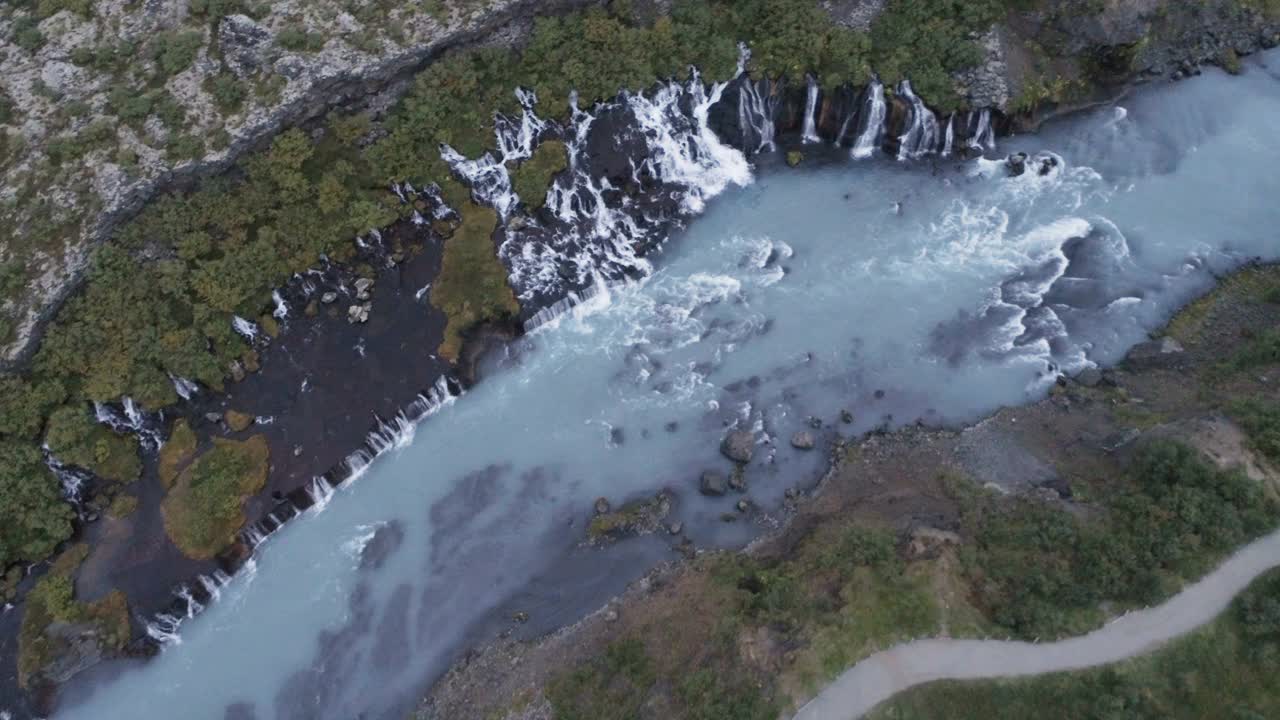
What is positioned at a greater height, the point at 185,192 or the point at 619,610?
the point at 185,192

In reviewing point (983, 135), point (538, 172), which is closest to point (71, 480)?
point (538, 172)

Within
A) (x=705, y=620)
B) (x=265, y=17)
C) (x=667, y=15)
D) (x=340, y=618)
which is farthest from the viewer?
(x=667, y=15)

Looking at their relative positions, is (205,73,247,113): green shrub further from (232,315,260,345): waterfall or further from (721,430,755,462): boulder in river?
(721,430,755,462): boulder in river

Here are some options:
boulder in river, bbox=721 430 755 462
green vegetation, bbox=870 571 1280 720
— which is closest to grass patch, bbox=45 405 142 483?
boulder in river, bbox=721 430 755 462

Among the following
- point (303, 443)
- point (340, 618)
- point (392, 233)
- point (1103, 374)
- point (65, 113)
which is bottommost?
point (1103, 374)

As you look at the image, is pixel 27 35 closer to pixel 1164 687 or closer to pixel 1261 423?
pixel 1164 687

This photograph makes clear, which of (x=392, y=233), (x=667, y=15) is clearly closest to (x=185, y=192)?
(x=392, y=233)

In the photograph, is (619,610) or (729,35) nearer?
(619,610)

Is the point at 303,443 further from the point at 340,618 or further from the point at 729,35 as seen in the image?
the point at 729,35

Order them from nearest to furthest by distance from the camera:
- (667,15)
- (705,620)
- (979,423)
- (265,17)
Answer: (705,620) < (979,423) < (265,17) < (667,15)

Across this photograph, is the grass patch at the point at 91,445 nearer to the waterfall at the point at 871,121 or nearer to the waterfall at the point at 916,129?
the waterfall at the point at 871,121
